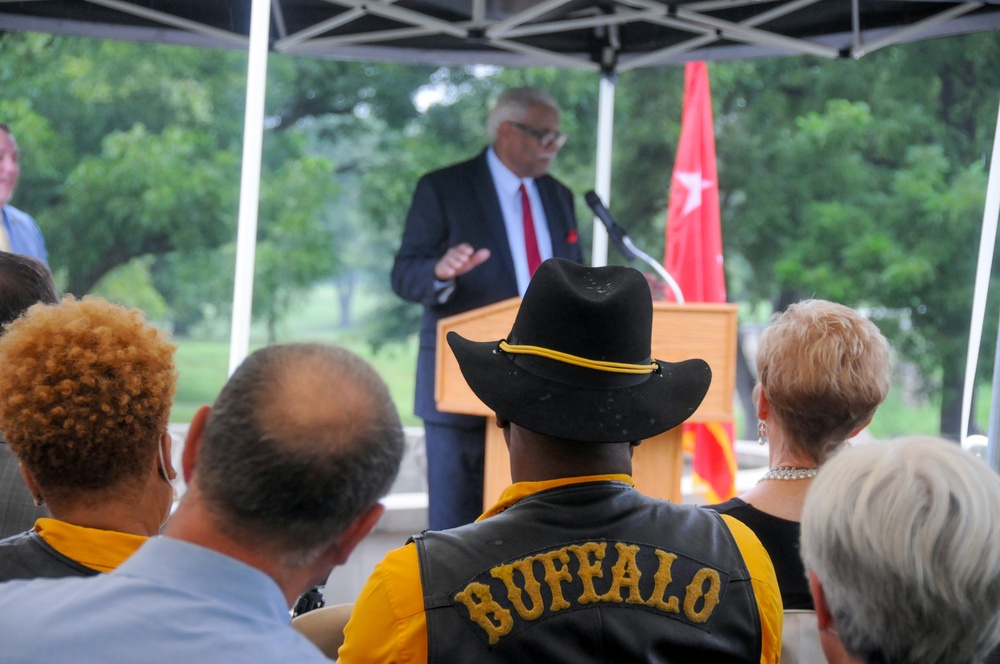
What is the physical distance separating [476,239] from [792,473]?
115 inches

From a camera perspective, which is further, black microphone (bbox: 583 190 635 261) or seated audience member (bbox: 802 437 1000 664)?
black microphone (bbox: 583 190 635 261)

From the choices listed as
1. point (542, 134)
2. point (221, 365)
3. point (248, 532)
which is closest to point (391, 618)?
point (248, 532)

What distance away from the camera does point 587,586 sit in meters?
1.54

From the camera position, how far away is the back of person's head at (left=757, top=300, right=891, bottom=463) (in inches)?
84.4

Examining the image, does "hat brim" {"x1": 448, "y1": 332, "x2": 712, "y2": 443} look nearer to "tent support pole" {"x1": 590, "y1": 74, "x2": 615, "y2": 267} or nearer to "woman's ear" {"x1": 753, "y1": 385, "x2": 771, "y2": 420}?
"woman's ear" {"x1": 753, "y1": 385, "x2": 771, "y2": 420}

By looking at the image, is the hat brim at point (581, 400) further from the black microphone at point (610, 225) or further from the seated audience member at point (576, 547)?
the black microphone at point (610, 225)

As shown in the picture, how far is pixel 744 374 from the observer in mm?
14398

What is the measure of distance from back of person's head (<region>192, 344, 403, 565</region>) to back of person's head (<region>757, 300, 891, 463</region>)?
1225 mm

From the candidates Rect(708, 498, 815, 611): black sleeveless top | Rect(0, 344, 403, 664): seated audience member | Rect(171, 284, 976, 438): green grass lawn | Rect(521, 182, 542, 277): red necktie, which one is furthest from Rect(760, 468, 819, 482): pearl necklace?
Rect(171, 284, 976, 438): green grass lawn

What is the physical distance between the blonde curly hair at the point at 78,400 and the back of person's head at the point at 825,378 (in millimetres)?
1294

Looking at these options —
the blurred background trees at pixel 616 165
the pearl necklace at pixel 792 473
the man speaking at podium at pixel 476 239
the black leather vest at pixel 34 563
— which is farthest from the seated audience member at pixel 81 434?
the blurred background trees at pixel 616 165

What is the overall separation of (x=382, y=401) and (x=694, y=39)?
4.72 meters

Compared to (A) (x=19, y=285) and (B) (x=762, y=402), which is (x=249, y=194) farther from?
(B) (x=762, y=402)

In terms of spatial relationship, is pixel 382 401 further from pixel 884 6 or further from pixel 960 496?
pixel 884 6
